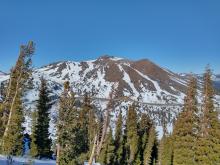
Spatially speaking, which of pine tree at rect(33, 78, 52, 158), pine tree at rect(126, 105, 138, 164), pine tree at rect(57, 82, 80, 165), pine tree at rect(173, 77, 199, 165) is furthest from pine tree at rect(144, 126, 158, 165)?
pine tree at rect(57, 82, 80, 165)

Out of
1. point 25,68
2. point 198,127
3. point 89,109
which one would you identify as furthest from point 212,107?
point 89,109

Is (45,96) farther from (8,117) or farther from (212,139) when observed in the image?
(212,139)

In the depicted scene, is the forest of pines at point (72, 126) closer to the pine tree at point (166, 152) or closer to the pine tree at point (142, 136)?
the pine tree at point (166, 152)

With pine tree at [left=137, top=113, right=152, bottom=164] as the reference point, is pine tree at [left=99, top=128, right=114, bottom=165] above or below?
below

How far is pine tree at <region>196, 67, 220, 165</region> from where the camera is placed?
6012 cm

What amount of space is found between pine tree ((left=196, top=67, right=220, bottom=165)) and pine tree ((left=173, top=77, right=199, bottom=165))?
830 mm

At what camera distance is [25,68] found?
200 ft

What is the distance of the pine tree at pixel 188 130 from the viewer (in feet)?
196

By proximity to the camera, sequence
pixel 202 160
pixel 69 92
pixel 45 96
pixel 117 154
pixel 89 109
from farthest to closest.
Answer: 1. pixel 117 154
2. pixel 89 109
3. pixel 45 96
4. pixel 202 160
5. pixel 69 92

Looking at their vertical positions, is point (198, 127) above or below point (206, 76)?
below

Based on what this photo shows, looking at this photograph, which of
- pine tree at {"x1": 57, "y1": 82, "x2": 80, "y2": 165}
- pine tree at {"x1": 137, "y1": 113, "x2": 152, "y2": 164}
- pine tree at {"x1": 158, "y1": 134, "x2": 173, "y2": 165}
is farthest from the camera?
pine tree at {"x1": 137, "y1": 113, "x2": 152, "y2": 164}

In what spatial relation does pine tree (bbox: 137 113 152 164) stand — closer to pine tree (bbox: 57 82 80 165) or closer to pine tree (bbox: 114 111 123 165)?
pine tree (bbox: 114 111 123 165)

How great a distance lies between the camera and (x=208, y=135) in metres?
60.6

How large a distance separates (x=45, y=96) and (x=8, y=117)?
1131cm
